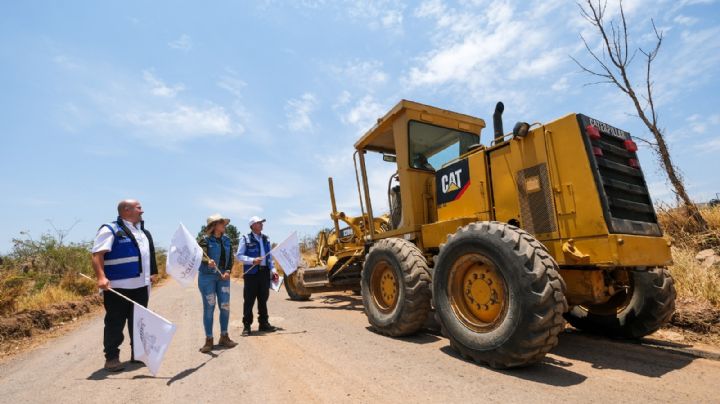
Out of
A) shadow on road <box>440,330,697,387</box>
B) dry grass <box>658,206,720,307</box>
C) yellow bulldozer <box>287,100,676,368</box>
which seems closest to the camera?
shadow on road <box>440,330,697,387</box>

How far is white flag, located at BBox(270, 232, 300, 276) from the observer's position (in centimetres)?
627

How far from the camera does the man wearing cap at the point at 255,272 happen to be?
5.68 m

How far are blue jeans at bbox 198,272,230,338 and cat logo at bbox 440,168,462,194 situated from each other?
10.6ft

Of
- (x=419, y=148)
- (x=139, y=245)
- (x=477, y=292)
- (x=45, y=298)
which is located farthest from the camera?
(x=45, y=298)

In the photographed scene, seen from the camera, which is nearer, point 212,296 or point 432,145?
point 212,296

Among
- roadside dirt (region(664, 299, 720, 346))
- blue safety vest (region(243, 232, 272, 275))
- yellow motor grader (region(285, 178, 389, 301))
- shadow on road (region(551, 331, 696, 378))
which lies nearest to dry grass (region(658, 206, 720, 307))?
roadside dirt (region(664, 299, 720, 346))

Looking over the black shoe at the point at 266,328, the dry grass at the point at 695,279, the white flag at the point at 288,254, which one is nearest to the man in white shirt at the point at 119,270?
the black shoe at the point at 266,328

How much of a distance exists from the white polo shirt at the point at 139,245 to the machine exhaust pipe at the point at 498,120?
437 cm

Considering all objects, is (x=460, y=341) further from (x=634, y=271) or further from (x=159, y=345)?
(x=159, y=345)

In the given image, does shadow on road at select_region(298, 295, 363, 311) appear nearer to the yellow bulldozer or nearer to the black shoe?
the black shoe

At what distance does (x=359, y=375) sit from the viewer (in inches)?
137

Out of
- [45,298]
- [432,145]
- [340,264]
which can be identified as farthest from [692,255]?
[45,298]

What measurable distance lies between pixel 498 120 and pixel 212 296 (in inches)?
167

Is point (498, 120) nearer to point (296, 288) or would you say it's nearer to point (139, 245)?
point (139, 245)
